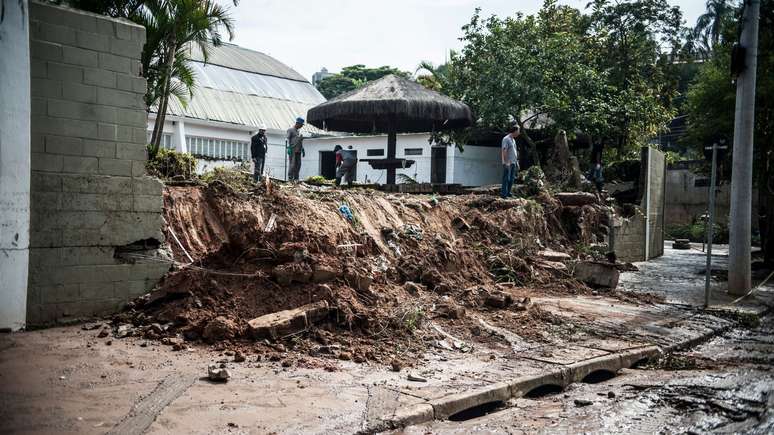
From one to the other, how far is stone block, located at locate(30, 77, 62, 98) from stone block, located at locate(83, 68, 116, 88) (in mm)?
285

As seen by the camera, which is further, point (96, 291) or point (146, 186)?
point (146, 186)

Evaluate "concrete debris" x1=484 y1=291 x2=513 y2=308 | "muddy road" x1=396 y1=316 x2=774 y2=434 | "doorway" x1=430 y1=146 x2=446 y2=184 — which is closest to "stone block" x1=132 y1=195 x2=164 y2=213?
"muddy road" x1=396 y1=316 x2=774 y2=434

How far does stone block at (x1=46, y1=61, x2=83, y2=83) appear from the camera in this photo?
20.9 feet

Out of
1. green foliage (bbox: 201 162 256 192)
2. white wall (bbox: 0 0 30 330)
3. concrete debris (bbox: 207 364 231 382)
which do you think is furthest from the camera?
green foliage (bbox: 201 162 256 192)

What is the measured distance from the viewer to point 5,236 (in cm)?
591

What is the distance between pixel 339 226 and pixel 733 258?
7.65m

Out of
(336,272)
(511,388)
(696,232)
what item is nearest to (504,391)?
(511,388)

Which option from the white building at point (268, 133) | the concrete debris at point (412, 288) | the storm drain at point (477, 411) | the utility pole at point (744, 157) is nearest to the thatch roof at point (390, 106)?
the white building at point (268, 133)

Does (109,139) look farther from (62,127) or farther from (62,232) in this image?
(62,232)

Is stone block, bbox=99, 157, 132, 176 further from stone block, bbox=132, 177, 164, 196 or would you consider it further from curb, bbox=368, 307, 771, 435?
curb, bbox=368, 307, 771, 435

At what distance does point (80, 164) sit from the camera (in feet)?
21.6

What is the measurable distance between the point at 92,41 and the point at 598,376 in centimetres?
622

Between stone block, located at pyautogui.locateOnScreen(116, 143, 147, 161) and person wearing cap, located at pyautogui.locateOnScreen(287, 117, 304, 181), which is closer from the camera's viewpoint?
stone block, located at pyautogui.locateOnScreen(116, 143, 147, 161)

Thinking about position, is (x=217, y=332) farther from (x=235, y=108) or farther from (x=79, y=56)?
(x=235, y=108)
